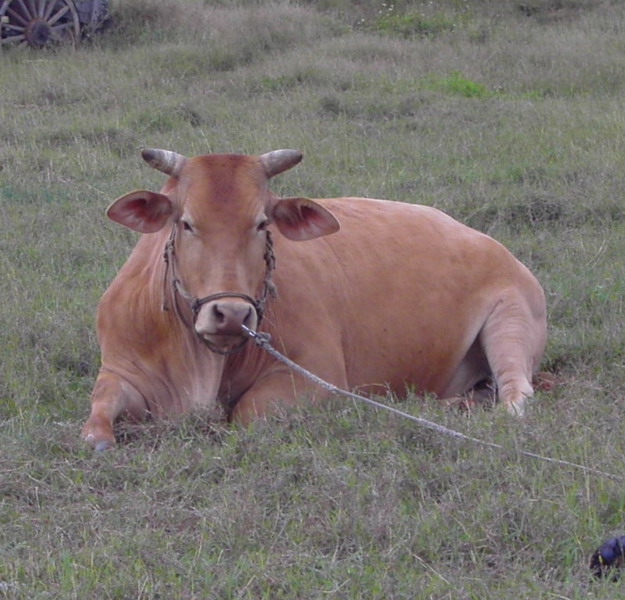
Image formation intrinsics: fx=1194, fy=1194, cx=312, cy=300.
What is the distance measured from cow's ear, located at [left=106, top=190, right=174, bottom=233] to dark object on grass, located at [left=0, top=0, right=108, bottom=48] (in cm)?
1097

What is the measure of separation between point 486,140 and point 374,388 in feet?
18.2

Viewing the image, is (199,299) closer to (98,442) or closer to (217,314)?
(217,314)

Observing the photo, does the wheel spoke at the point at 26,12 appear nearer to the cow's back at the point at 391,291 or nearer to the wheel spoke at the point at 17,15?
the wheel spoke at the point at 17,15

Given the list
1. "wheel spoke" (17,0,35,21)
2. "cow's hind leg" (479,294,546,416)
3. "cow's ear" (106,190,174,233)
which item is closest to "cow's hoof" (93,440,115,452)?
"cow's ear" (106,190,174,233)

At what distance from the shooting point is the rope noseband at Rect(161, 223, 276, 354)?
15.0 ft

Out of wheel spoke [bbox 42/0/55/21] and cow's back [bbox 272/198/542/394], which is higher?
cow's back [bbox 272/198/542/394]

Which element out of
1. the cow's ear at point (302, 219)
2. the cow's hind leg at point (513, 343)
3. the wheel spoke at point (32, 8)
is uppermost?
the cow's ear at point (302, 219)

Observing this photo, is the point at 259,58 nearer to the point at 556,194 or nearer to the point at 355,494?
the point at 556,194

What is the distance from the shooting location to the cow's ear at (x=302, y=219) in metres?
4.96

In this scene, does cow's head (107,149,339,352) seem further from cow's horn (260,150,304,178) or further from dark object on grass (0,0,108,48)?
dark object on grass (0,0,108,48)

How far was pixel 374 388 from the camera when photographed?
18.1 feet

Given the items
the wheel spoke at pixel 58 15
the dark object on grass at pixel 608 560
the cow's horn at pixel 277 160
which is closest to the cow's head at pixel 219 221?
the cow's horn at pixel 277 160

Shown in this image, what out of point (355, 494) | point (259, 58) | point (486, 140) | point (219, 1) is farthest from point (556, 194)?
point (219, 1)

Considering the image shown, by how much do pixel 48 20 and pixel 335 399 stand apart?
11.9 metres
